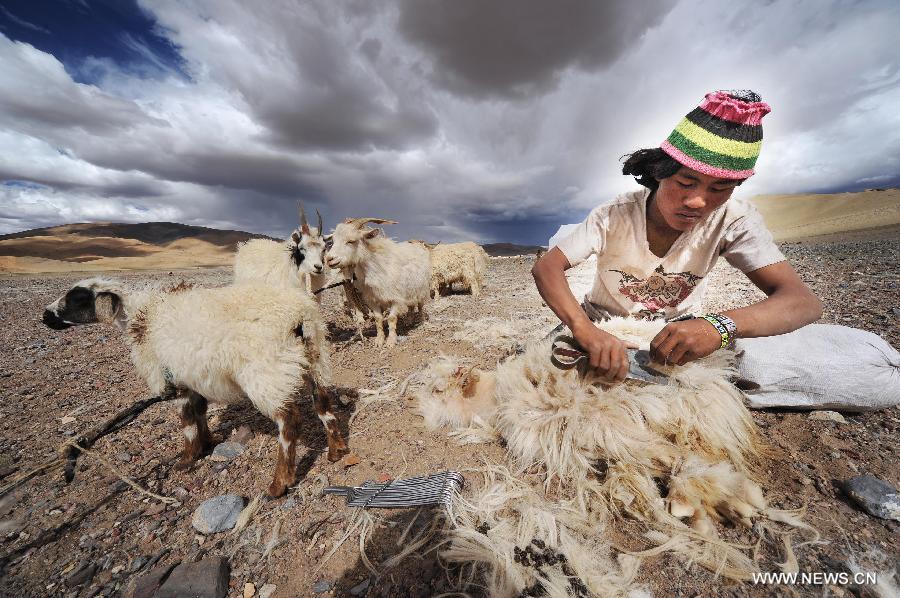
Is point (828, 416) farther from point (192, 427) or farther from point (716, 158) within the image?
point (192, 427)

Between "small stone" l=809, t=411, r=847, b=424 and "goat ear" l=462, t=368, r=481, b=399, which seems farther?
"goat ear" l=462, t=368, r=481, b=399

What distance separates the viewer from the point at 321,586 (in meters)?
1.86

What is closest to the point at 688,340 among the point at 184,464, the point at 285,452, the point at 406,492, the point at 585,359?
the point at 585,359

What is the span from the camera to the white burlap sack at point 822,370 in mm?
2490

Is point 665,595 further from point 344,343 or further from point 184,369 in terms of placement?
point 344,343

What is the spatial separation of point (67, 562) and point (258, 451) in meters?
1.22

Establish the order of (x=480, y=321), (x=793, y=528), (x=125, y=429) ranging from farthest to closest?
(x=480, y=321)
(x=125, y=429)
(x=793, y=528)

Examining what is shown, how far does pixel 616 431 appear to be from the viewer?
227 cm

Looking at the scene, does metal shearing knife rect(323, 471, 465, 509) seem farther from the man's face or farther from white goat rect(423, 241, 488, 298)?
white goat rect(423, 241, 488, 298)

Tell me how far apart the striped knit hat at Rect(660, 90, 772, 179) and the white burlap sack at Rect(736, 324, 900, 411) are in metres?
1.48

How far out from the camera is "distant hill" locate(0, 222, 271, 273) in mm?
32359

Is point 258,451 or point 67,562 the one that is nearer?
point 67,562

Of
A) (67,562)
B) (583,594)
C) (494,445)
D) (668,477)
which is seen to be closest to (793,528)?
(668,477)

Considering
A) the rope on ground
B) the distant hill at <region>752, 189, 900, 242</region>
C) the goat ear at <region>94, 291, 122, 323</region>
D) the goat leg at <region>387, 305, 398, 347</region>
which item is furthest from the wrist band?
the distant hill at <region>752, 189, 900, 242</region>
